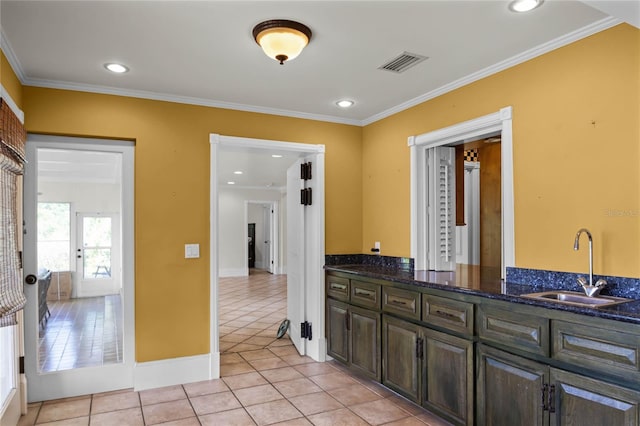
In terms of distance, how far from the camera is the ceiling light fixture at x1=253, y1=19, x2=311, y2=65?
228 cm

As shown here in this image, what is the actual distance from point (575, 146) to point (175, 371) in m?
3.46

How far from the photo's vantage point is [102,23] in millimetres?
2314

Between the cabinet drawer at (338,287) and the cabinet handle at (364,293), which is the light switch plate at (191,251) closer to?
the cabinet drawer at (338,287)

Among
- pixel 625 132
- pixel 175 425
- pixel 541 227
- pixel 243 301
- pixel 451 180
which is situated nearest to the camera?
pixel 625 132

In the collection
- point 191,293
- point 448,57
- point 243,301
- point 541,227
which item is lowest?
point 243,301

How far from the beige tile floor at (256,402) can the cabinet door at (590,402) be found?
1046 millimetres

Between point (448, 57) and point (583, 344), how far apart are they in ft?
6.32

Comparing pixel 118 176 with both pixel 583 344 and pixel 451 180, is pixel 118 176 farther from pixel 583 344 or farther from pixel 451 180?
pixel 583 344

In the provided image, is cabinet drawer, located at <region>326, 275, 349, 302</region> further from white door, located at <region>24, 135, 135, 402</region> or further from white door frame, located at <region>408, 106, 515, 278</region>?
white door, located at <region>24, 135, 135, 402</region>

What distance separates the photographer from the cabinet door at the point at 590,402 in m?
1.73

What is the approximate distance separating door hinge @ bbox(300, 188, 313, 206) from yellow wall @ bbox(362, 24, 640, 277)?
1.72 meters

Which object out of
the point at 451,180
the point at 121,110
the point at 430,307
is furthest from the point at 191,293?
the point at 451,180

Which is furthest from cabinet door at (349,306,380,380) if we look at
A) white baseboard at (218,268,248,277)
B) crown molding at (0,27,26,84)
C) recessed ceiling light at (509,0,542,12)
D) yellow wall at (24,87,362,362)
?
white baseboard at (218,268,248,277)

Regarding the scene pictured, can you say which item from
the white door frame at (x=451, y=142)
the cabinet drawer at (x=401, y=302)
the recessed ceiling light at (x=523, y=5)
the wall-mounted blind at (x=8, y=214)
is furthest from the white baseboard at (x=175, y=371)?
the recessed ceiling light at (x=523, y=5)
